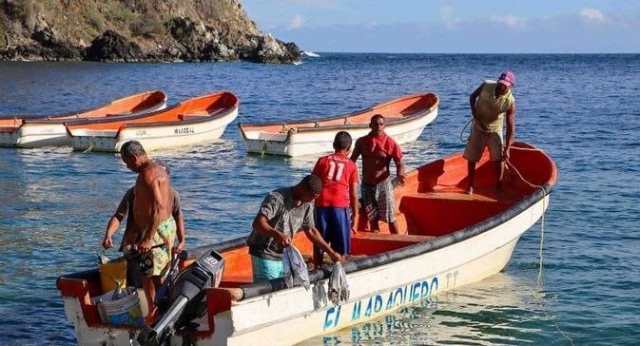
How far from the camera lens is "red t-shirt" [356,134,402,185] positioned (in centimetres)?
1224

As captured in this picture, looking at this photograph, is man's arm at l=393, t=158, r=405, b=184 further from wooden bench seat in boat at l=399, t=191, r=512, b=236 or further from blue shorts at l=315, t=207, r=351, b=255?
blue shorts at l=315, t=207, r=351, b=255

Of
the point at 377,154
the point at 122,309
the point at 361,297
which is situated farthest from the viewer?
the point at 377,154

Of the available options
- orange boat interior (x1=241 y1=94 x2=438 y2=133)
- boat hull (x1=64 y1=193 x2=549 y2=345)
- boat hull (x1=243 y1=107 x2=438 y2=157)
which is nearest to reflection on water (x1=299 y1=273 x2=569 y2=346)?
boat hull (x1=64 y1=193 x2=549 y2=345)

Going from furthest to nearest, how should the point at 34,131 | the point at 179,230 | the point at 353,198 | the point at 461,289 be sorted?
1. the point at 34,131
2. the point at 461,289
3. the point at 353,198
4. the point at 179,230

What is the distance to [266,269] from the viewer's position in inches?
368

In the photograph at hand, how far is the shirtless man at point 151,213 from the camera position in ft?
28.8

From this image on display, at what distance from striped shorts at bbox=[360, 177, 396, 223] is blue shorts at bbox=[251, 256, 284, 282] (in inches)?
132

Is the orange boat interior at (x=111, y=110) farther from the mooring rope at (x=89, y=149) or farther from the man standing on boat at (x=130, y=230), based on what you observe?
the man standing on boat at (x=130, y=230)

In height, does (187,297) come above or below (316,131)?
above

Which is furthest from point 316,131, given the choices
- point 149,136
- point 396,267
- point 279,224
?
point 279,224

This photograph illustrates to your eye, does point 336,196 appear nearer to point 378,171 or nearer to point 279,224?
point 279,224

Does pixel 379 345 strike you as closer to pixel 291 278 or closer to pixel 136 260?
pixel 291 278

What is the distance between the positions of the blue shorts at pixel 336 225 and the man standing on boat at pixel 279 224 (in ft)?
3.30

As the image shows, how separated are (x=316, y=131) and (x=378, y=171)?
12.7 metres
